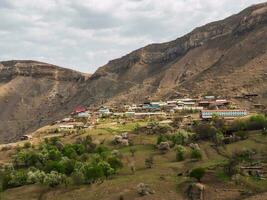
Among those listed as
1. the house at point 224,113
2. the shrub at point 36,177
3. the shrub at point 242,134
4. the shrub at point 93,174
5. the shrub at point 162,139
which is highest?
the house at point 224,113

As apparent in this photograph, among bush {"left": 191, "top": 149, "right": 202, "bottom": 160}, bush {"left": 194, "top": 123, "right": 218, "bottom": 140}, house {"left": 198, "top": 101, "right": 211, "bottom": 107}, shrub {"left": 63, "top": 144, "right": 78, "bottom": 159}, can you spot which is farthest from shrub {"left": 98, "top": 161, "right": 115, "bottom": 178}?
house {"left": 198, "top": 101, "right": 211, "bottom": 107}

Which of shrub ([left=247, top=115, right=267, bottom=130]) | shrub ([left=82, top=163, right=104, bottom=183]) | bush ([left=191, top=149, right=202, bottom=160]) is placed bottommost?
shrub ([left=82, top=163, right=104, bottom=183])

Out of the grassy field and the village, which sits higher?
the village

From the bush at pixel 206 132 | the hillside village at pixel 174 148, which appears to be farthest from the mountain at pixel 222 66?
the bush at pixel 206 132

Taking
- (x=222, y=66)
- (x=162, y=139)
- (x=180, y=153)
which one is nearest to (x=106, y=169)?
(x=180, y=153)

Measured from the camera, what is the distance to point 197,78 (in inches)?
6260

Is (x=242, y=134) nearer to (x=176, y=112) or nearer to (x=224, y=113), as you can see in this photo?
(x=224, y=113)

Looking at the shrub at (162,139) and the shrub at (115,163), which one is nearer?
the shrub at (115,163)

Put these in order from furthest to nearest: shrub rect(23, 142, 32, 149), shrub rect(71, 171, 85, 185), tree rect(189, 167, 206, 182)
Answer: shrub rect(23, 142, 32, 149) → shrub rect(71, 171, 85, 185) → tree rect(189, 167, 206, 182)

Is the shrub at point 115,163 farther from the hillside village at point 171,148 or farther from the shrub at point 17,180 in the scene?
the shrub at point 17,180

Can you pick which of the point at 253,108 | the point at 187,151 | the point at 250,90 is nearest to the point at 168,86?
the point at 250,90

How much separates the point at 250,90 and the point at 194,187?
77.2 m

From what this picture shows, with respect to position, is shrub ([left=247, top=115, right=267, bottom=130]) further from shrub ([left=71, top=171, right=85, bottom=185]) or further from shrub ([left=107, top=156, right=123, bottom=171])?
shrub ([left=71, top=171, right=85, bottom=185])

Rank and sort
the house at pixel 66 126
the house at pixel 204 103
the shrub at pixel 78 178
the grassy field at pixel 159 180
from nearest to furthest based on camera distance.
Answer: the grassy field at pixel 159 180, the shrub at pixel 78 178, the house at pixel 66 126, the house at pixel 204 103
